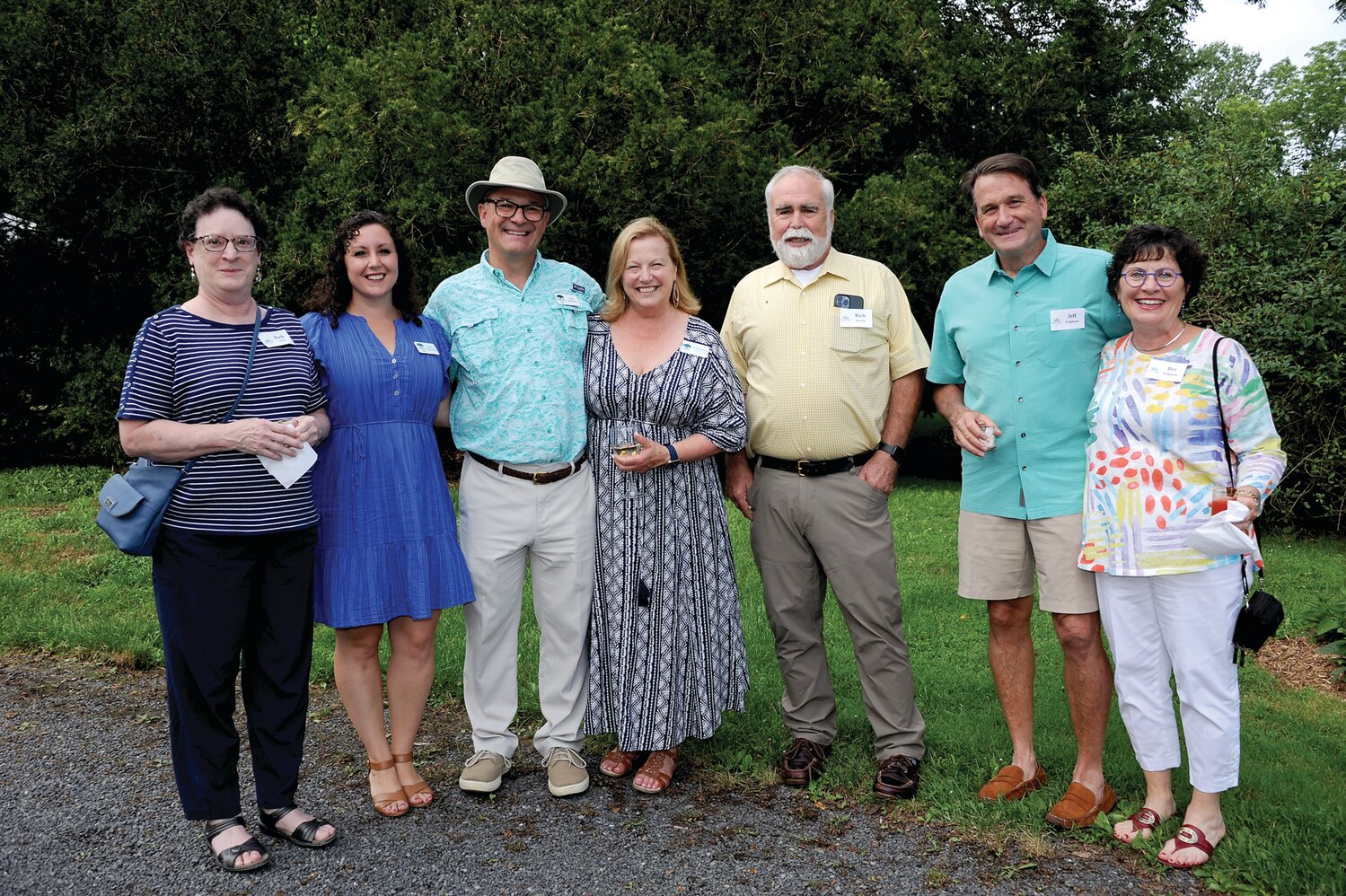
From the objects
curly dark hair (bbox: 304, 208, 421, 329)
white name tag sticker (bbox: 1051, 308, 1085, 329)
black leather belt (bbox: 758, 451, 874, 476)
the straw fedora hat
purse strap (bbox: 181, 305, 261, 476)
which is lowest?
black leather belt (bbox: 758, 451, 874, 476)

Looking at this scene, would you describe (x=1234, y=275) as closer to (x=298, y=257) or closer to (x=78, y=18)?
(x=298, y=257)

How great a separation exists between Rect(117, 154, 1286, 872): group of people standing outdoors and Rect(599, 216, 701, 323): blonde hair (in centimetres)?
2

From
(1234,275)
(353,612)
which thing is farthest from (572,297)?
(1234,275)

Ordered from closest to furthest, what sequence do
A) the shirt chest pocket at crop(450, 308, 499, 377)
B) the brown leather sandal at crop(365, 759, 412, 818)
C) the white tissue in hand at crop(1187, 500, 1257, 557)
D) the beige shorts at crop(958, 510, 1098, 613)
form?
the white tissue in hand at crop(1187, 500, 1257, 557) → the beige shorts at crop(958, 510, 1098, 613) → the brown leather sandal at crop(365, 759, 412, 818) → the shirt chest pocket at crop(450, 308, 499, 377)

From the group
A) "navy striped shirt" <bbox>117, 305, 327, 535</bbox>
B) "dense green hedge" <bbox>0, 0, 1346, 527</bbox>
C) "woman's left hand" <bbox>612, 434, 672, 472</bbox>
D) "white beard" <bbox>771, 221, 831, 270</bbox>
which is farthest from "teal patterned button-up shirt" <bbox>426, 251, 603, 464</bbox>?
"dense green hedge" <bbox>0, 0, 1346, 527</bbox>

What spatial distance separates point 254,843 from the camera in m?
3.68

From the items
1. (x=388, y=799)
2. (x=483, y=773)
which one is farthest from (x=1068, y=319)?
(x=388, y=799)

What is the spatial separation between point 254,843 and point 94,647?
3.48 metres

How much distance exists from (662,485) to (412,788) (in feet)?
5.22

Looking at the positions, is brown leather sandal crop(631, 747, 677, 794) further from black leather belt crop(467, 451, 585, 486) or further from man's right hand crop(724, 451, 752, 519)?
black leather belt crop(467, 451, 585, 486)

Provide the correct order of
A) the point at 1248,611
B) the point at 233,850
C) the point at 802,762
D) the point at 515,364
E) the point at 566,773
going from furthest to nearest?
the point at 802,762 → the point at 566,773 → the point at 515,364 → the point at 233,850 → the point at 1248,611

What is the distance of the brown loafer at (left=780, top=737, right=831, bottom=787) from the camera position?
434cm

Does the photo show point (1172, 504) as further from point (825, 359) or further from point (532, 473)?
point (532, 473)

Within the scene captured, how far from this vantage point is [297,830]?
3.81m
